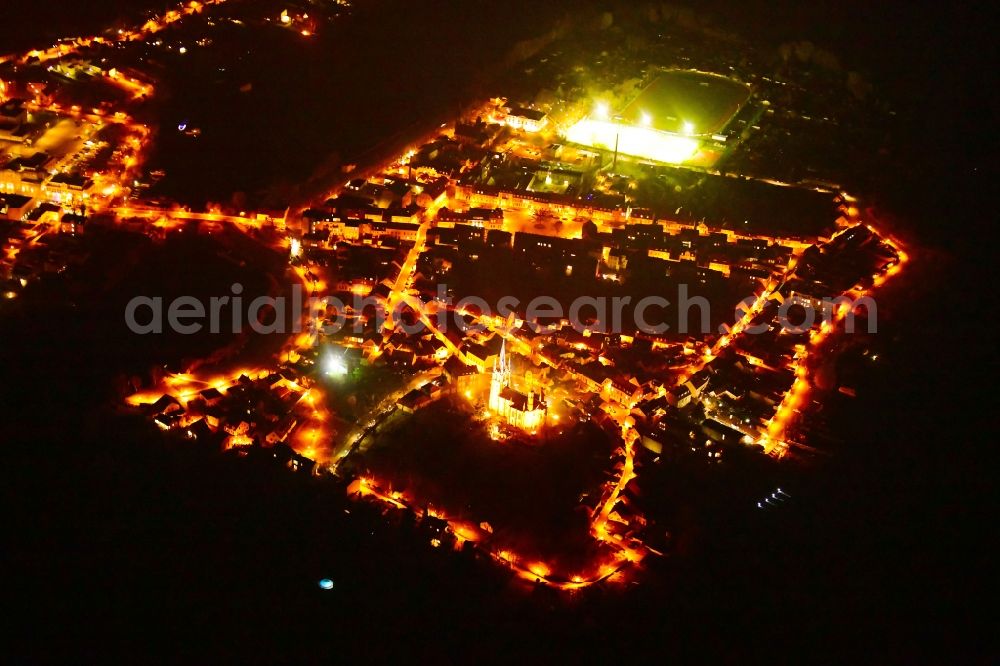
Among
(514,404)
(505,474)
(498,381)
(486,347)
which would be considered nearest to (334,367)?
(486,347)

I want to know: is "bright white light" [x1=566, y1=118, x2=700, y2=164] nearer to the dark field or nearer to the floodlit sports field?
the floodlit sports field

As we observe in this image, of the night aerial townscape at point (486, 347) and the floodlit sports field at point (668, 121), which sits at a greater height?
the floodlit sports field at point (668, 121)

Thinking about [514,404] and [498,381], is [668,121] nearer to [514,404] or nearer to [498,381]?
[498,381]

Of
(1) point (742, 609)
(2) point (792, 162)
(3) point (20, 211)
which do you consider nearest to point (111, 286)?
(3) point (20, 211)

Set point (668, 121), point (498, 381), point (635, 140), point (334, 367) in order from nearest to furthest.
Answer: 1. point (498, 381)
2. point (334, 367)
3. point (635, 140)
4. point (668, 121)

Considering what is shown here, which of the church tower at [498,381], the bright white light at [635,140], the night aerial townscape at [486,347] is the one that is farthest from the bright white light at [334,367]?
the bright white light at [635,140]

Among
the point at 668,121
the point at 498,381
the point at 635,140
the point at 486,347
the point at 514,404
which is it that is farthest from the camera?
the point at 668,121

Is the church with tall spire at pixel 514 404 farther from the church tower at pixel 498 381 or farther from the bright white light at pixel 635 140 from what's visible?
the bright white light at pixel 635 140
